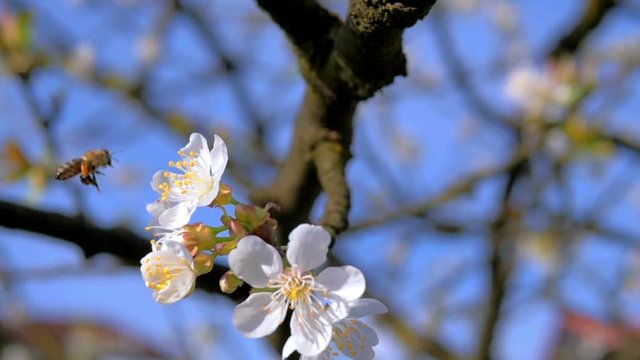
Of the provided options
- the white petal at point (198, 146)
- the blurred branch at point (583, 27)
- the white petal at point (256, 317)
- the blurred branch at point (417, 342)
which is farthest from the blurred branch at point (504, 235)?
the white petal at point (256, 317)

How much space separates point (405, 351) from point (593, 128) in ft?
4.48

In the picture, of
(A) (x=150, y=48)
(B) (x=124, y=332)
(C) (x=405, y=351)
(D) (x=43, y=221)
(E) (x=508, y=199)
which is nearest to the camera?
(D) (x=43, y=221)

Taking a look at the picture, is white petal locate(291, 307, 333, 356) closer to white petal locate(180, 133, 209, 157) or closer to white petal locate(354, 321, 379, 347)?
white petal locate(354, 321, 379, 347)

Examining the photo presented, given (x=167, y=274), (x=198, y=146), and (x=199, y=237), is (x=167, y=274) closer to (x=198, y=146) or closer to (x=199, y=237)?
(x=199, y=237)

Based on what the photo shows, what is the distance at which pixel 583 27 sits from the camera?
2416 millimetres

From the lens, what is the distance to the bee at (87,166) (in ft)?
3.09

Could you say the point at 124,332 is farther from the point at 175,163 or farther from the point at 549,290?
the point at 175,163

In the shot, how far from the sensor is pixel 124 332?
16.3 m

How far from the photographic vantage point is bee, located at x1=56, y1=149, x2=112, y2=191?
94 centimetres

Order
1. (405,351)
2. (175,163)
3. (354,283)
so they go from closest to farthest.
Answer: (354,283) < (175,163) < (405,351)

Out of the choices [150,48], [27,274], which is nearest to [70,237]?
[27,274]

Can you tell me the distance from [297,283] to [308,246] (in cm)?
8

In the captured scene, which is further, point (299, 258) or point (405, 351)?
point (405, 351)

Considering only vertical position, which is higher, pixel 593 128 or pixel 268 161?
pixel 593 128
